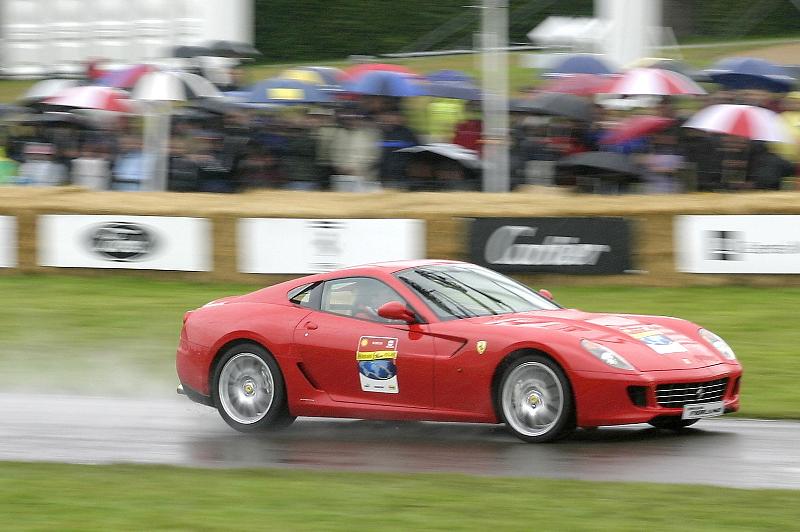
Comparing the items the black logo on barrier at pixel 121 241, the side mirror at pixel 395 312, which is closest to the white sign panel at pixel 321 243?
the black logo on barrier at pixel 121 241

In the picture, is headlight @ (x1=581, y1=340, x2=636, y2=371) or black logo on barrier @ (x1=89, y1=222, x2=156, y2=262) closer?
headlight @ (x1=581, y1=340, x2=636, y2=371)

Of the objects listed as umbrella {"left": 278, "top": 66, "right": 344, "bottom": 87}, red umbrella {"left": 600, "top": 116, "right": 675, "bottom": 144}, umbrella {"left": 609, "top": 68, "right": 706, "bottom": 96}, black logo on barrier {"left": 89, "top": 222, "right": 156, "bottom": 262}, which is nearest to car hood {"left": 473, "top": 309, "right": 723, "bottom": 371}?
red umbrella {"left": 600, "top": 116, "right": 675, "bottom": 144}

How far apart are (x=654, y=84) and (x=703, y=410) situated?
8.79 m

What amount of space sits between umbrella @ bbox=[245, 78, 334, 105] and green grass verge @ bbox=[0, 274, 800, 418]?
2.86 m

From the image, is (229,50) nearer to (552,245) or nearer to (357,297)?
(552,245)

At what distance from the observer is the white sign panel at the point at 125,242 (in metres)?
16.2

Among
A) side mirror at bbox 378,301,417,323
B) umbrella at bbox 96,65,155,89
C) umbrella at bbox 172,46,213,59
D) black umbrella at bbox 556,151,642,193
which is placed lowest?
side mirror at bbox 378,301,417,323

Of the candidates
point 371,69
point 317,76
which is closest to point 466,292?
point 371,69

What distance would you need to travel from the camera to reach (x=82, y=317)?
1502 cm

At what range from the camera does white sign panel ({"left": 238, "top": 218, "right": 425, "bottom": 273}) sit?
15.3 metres

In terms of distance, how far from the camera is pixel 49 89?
799 inches

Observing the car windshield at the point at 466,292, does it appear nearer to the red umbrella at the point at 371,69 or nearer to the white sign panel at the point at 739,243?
the white sign panel at the point at 739,243

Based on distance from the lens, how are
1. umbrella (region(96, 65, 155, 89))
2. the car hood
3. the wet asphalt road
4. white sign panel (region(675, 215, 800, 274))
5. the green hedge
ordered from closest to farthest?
the wet asphalt road
the car hood
white sign panel (region(675, 215, 800, 274))
umbrella (region(96, 65, 155, 89))
the green hedge

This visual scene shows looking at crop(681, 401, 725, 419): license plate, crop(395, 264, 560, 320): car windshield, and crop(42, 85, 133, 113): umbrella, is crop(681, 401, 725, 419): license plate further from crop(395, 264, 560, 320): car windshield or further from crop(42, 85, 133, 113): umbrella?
crop(42, 85, 133, 113): umbrella
